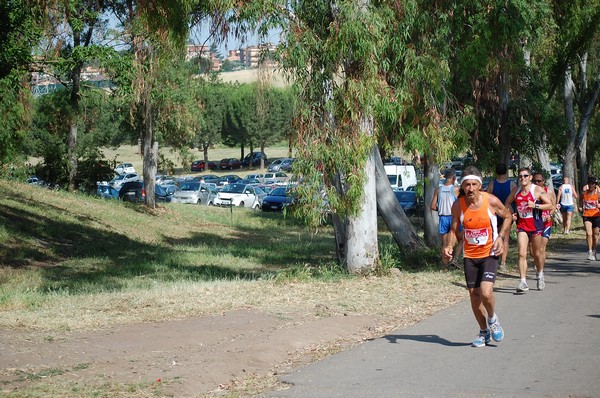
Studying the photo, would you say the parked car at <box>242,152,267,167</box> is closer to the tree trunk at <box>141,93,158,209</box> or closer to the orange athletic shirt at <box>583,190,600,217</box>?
the tree trunk at <box>141,93,158,209</box>

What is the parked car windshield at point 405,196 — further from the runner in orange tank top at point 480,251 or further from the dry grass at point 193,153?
the dry grass at point 193,153

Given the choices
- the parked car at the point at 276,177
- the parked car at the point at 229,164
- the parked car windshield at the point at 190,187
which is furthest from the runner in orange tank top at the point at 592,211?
the parked car at the point at 229,164

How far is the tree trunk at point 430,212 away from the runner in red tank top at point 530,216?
7306 millimetres

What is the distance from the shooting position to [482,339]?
982cm

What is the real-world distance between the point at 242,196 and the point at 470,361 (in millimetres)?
41753

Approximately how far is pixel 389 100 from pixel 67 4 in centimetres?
845

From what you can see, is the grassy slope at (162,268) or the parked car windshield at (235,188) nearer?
the grassy slope at (162,268)

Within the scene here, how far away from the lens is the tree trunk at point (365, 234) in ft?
53.6

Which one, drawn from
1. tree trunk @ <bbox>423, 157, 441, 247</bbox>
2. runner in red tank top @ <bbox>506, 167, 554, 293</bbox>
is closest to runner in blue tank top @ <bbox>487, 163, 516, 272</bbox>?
runner in red tank top @ <bbox>506, 167, 554, 293</bbox>

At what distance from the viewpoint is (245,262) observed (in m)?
25.4

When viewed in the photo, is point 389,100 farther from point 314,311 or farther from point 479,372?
point 479,372

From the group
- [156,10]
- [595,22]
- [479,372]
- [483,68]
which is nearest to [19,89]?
[156,10]

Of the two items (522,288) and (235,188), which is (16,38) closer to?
(522,288)

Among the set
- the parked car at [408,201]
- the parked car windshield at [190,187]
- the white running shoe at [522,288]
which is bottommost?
the white running shoe at [522,288]
